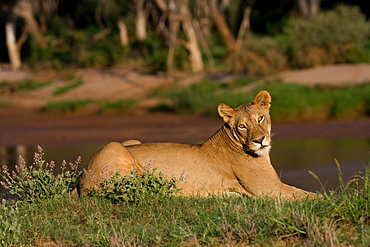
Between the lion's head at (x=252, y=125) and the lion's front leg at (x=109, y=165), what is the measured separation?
94cm

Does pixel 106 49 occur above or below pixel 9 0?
below

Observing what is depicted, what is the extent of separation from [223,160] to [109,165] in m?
1.08

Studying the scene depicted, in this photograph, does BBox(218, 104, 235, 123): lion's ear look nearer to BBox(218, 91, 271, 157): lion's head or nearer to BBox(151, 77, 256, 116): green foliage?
BBox(218, 91, 271, 157): lion's head

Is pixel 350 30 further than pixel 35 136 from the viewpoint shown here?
Yes

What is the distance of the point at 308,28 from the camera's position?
78.8 ft

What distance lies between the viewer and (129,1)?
41.8 meters

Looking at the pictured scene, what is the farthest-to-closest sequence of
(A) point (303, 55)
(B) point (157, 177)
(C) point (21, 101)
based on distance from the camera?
1. (C) point (21, 101)
2. (A) point (303, 55)
3. (B) point (157, 177)

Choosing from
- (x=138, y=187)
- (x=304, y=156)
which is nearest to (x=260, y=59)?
(x=304, y=156)

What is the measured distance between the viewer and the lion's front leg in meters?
6.80

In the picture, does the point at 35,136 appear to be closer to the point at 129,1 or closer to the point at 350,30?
the point at 350,30

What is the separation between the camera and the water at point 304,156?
11.1 m

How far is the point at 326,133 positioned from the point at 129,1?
87.2 ft

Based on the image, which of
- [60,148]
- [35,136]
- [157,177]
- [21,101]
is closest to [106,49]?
[21,101]

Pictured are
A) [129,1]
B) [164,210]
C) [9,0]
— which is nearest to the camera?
[164,210]
